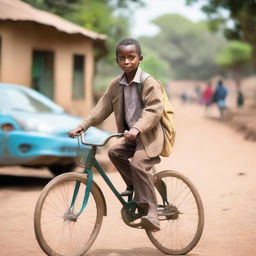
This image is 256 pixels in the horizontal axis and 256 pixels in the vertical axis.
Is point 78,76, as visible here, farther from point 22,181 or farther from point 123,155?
point 123,155

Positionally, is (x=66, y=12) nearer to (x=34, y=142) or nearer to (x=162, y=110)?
(x=34, y=142)

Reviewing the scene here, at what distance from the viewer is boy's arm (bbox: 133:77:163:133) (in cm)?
467

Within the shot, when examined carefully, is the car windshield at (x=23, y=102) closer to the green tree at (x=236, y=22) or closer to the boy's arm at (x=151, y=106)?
the boy's arm at (x=151, y=106)

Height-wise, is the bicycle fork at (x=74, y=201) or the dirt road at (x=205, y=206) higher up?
the bicycle fork at (x=74, y=201)

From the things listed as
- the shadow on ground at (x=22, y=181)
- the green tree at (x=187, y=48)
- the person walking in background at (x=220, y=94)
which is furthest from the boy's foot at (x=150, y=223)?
the green tree at (x=187, y=48)

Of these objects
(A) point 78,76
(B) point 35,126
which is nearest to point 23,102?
(B) point 35,126

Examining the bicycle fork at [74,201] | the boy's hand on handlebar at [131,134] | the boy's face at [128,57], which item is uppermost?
the boy's face at [128,57]

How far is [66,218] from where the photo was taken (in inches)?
189

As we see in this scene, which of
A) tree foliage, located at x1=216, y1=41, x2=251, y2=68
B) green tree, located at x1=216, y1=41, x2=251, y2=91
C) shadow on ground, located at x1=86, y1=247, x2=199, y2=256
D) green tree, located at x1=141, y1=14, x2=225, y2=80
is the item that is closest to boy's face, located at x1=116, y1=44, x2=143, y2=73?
shadow on ground, located at x1=86, y1=247, x2=199, y2=256

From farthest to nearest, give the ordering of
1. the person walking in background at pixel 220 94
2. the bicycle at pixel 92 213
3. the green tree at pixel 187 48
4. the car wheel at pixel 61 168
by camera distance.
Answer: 1. the green tree at pixel 187 48
2. the person walking in background at pixel 220 94
3. the car wheel at pixel 61 168
4. the bicycle at pixel 92 213

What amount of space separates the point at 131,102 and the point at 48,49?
13.3 meters

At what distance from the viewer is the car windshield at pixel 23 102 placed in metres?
9.48

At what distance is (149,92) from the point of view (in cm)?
478

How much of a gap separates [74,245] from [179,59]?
8357cm
